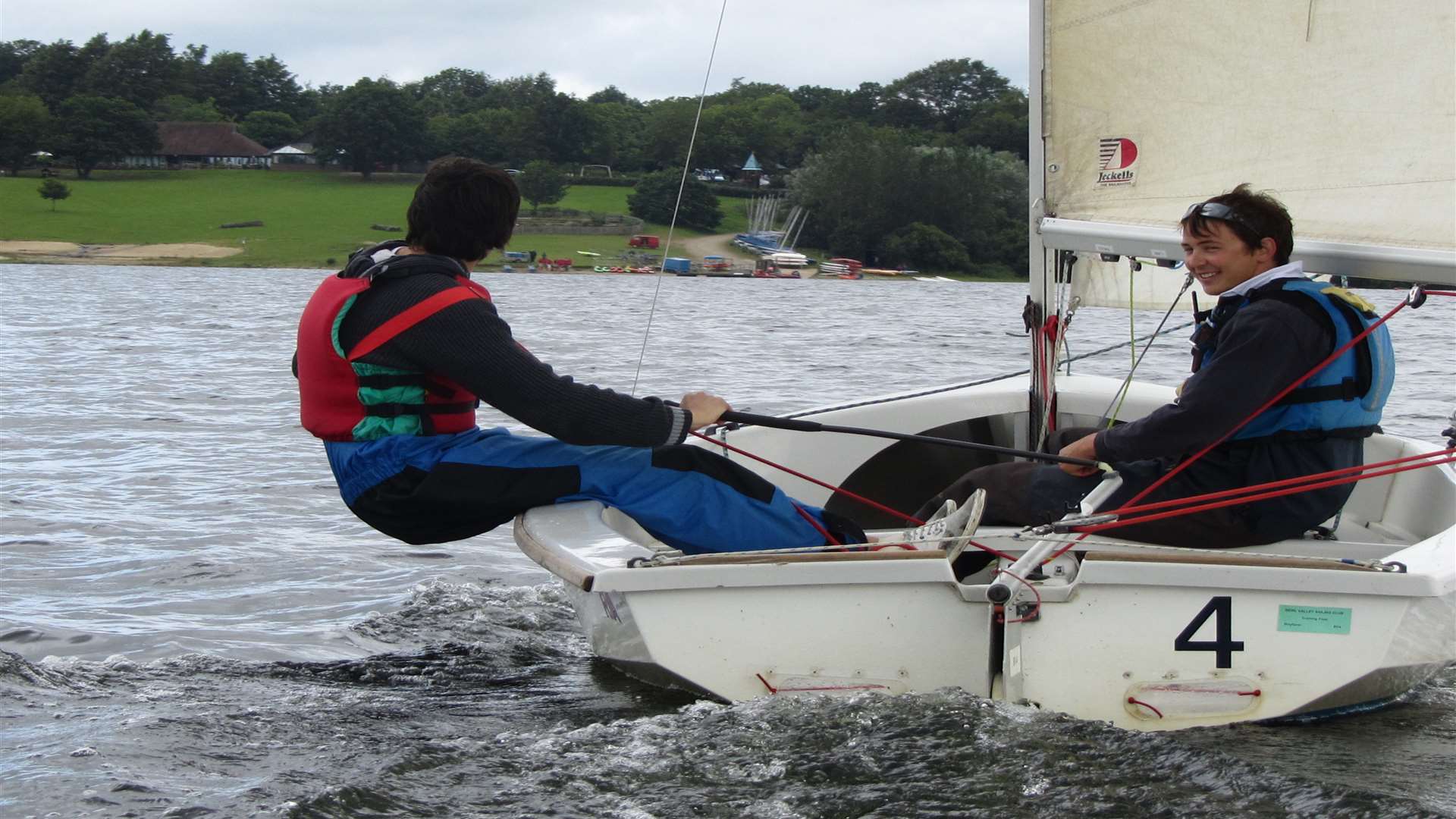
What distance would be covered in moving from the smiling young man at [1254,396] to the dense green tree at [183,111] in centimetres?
9212

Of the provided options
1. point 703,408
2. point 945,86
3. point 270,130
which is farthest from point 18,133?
point 703,408

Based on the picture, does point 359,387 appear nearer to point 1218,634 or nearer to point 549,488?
point 549,488

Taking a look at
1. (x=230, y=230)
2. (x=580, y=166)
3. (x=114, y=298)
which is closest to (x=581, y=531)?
(x=114, y=298)

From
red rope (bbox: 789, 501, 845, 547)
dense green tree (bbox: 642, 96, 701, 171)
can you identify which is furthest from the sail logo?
dense green tree (bbox: 642, 96, 701, 171)

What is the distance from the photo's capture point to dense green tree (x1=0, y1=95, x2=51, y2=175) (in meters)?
73.0

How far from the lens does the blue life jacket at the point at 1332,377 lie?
126 inches

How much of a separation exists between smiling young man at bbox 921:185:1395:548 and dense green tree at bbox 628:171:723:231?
154ft

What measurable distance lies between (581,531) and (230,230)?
5965 cm

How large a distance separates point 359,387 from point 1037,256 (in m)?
2.25

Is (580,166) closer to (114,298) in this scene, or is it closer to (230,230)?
(230,230)

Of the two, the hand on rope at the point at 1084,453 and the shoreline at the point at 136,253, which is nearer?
the hand on rope at the point at 1084,453

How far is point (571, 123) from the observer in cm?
7788

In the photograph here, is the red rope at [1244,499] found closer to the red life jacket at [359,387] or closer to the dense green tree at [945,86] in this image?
the red life jacket at [359,387]

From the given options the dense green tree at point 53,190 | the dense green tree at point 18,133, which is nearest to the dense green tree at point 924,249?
the dense green tree at point 53,190
